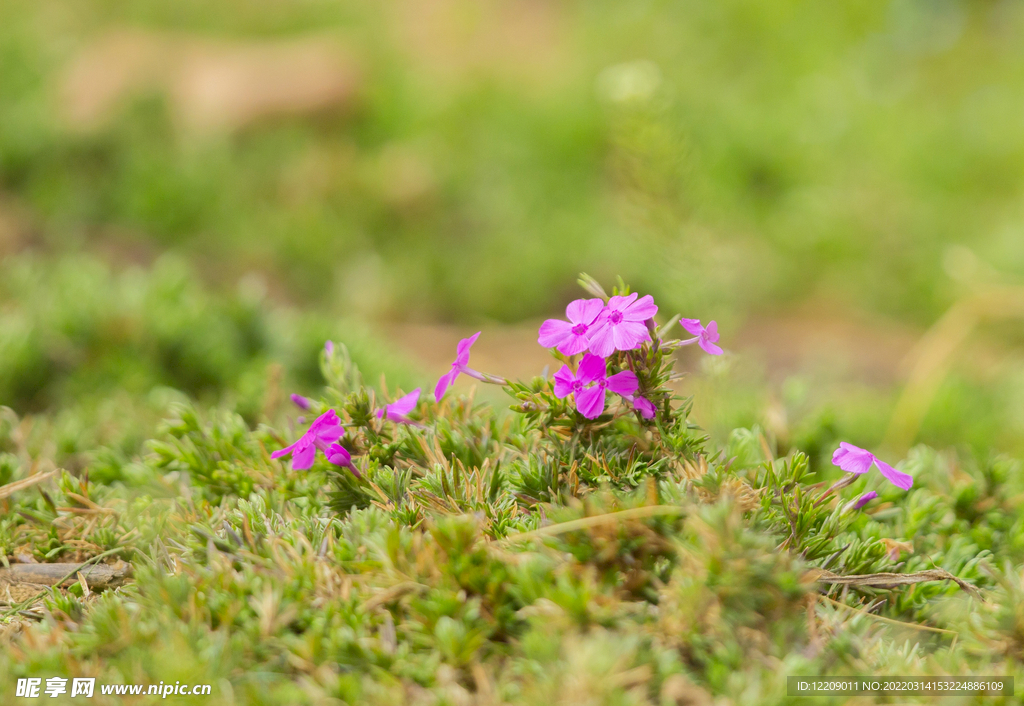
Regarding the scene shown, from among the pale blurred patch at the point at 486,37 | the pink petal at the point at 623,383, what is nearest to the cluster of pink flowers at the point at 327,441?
the pink petal at the point at 623,383

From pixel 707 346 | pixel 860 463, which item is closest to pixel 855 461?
pixel 860 463

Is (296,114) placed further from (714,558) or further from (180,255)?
(714,558)

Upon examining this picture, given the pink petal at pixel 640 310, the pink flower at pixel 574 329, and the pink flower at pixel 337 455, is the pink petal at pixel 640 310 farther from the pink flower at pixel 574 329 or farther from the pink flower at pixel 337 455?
the pink flower at pixel 337 455

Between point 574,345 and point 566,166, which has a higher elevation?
point 566,166

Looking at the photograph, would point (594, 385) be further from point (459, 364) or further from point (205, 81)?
point (205, 81)

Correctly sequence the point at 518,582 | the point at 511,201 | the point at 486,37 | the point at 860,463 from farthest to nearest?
1. the point at 486,37
2. the point at 511,201
3. the point at 860,463
4. the point at 518,582

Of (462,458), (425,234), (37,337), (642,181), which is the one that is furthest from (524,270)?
(462,458)
